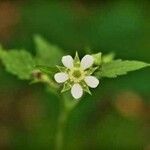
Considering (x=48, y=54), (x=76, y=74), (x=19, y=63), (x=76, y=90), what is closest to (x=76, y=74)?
(x=76, y=74)

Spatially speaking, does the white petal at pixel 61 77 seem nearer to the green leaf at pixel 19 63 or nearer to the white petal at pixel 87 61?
the white petal at pixel 87 61

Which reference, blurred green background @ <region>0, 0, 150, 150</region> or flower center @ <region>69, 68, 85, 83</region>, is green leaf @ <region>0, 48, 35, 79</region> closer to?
flower center @ <region>69, 68, 85, 83</region>

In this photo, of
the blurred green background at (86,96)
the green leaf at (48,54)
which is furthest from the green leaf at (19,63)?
the blurred green background at (86,96)

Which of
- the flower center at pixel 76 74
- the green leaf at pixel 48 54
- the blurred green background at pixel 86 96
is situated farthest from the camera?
the blurred green background at pixel 86 96

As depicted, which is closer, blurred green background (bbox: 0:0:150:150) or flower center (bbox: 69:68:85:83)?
flower center (bbox: 69:68:85:83)

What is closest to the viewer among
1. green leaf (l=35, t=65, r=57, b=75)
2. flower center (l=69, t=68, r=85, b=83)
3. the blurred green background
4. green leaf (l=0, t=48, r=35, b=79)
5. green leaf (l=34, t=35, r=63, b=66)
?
green leaf (l=35, t=65, r=57, b=75)

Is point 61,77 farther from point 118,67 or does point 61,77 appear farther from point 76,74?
point 118,67

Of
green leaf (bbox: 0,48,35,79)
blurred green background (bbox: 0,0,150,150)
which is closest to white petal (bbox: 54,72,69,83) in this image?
green leaf (bbox: 0,48,35,79)
